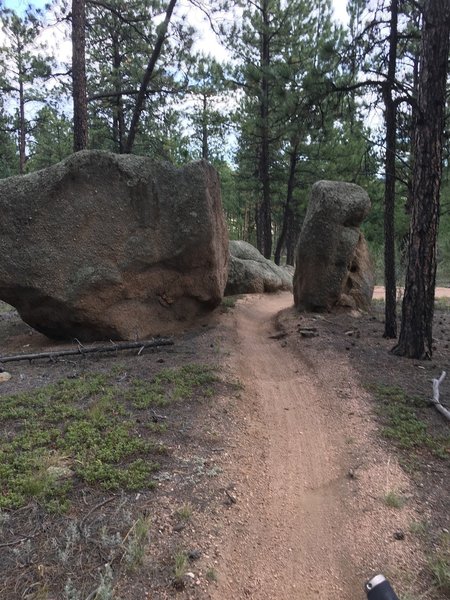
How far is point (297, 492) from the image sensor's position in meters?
3.94

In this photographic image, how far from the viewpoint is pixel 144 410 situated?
500 centimetres

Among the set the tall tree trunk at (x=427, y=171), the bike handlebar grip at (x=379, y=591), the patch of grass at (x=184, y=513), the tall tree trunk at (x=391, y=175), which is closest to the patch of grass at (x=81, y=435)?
the patch of grass at (x=184, y=513)

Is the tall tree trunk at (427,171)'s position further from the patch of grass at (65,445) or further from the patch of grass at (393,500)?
the patch of grass at (65,445)

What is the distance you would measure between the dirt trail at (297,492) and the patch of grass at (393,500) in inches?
5.0

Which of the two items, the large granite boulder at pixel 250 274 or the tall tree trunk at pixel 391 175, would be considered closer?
the tall tree trunk at pixel 391 175

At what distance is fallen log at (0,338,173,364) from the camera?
22.9 ft

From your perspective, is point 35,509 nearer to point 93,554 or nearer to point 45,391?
point 93,554

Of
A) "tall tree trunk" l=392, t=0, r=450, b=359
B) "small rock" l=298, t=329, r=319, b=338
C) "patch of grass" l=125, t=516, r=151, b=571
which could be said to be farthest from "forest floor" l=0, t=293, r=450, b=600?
"small rock" l=298, t=329, r=319, b=338

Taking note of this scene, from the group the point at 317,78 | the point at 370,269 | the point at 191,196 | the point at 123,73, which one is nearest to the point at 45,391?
the point at 191,196

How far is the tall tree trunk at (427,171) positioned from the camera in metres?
6.92

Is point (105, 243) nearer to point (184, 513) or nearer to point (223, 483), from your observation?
point (223, 483)

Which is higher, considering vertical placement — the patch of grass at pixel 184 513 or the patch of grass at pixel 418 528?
the patch of grass at pixel 184 513

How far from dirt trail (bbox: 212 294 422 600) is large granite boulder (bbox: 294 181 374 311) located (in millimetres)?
4434

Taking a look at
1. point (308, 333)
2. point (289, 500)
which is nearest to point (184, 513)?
point (289, 500)
